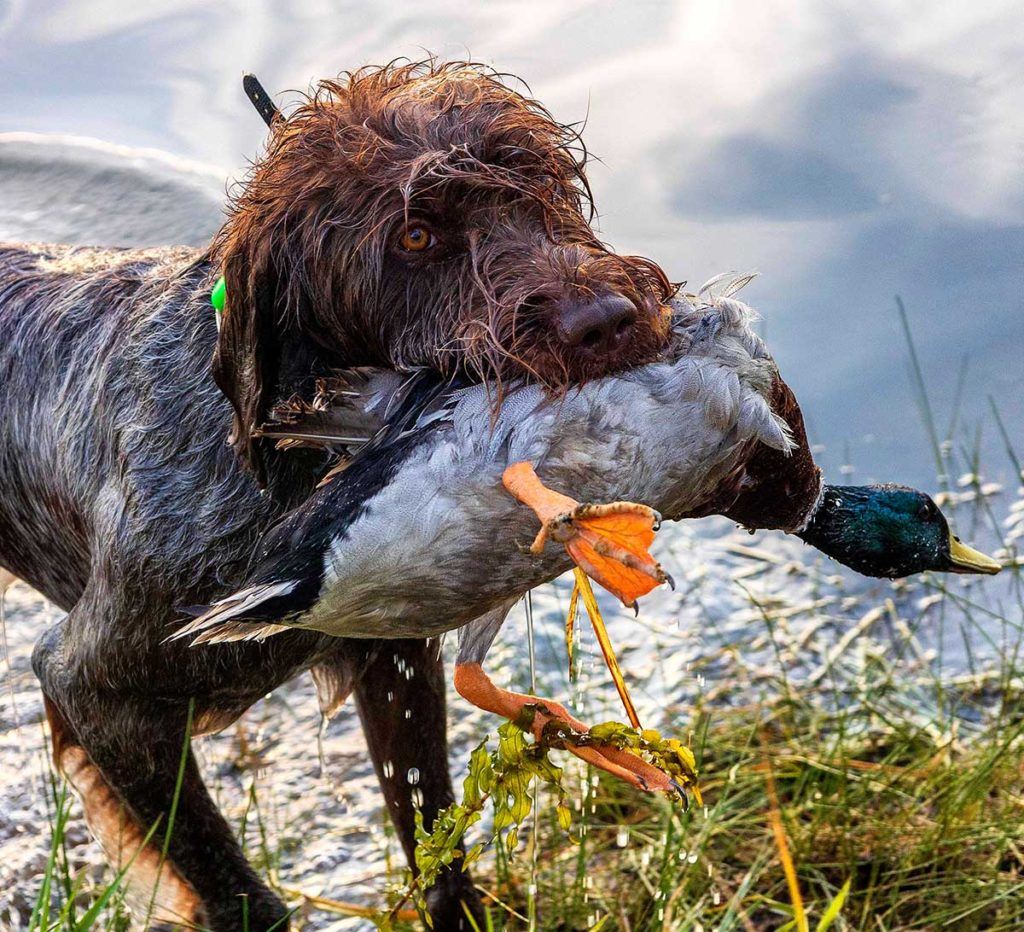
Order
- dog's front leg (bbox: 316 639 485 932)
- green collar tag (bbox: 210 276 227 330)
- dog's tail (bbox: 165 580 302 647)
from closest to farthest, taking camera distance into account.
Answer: dog's tail (bbox: 165 580 302 647), green collar tag (bbox: 210 276 227 330), dog's front leg (bbox: 316 639 485 932)

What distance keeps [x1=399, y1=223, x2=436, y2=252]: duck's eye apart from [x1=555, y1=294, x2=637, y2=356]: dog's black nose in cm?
36

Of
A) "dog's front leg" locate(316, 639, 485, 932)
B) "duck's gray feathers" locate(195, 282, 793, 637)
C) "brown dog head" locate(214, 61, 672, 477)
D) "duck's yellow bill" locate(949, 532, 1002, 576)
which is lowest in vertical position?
"dog's front leg" locate(316, 639, 485, 932)

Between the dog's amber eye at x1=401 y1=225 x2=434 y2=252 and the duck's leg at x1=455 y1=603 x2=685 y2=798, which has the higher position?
the dog's amber eye at x1=401 y1=225 x2=434 y2=252

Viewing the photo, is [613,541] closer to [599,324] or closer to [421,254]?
[599,324]

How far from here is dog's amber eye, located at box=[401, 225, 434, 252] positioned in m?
2.43

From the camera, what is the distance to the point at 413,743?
11.5 feet

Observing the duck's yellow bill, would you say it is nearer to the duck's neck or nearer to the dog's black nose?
the duck's neck

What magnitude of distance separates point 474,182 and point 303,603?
83 cm

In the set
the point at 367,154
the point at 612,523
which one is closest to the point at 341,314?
the point at 367,154

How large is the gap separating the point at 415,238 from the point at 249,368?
0.40 metres

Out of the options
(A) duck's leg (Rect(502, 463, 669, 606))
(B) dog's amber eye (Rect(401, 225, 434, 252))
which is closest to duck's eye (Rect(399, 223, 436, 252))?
(B) dog's amber eye (Rect(401, 225, 434, 252))

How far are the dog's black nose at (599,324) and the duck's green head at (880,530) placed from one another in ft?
A: 2.87

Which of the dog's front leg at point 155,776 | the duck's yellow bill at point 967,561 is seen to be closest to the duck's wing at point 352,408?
the dog's front leg at point 155,776

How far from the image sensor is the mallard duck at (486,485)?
2.06 metres
